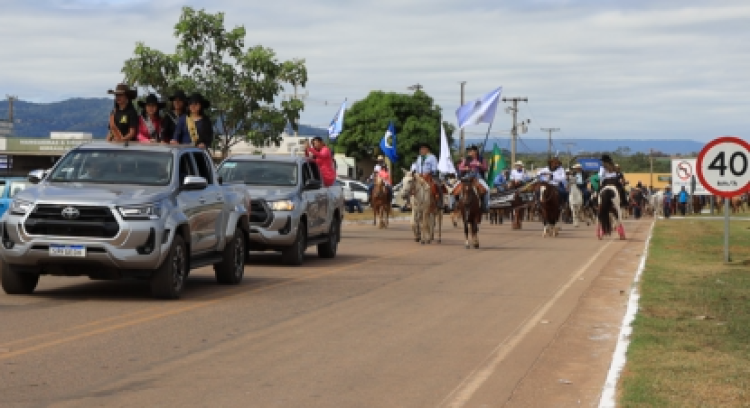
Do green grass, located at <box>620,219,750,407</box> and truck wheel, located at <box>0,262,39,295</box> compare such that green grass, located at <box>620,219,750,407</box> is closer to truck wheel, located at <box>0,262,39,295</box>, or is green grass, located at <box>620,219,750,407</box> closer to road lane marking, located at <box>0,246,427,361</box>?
road lane marking, located at <box>0,246,427,361</box>

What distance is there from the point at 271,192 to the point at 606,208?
16728mm

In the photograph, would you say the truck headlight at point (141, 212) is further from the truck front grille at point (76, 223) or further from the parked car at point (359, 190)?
the parked car at point (359, 190)

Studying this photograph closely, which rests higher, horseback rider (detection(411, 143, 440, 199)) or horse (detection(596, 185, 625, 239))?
horseback rider (detection(411, 143, 440, 199))

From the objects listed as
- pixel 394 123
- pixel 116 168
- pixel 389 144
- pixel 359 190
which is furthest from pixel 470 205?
pixel 394 123

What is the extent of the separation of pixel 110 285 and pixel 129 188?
2.23 metres

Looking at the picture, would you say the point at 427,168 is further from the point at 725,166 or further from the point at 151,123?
the point at 151,123

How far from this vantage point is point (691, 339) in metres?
13.7

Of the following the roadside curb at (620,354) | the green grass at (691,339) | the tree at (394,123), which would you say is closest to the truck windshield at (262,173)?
the green grass at (691,339)

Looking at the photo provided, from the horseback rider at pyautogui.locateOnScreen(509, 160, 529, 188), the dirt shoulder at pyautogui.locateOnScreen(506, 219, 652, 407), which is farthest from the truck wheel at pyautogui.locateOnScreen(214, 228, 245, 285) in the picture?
the horseback rider at pyautogui.locateOnScreen(509, 160, 529, 188)

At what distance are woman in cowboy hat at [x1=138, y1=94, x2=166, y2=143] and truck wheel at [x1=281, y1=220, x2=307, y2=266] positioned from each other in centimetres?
305

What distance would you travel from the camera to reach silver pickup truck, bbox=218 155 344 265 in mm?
22266

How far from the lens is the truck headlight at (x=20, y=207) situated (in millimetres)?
15695

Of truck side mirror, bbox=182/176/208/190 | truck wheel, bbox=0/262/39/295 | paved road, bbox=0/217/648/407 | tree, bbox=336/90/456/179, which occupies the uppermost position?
tree, bbox=336/90/456/179

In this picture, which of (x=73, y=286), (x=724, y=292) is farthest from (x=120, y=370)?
(x=724, y=292)
